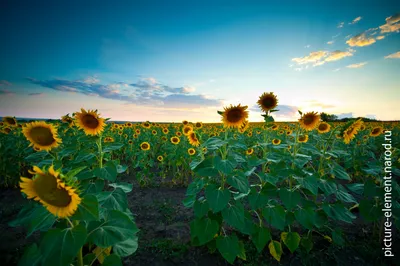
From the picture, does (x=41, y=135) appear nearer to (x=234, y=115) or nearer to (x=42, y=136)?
(x=42, y=136)

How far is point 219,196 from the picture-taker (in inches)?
97.8

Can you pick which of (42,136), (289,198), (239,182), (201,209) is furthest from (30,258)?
(289,198)

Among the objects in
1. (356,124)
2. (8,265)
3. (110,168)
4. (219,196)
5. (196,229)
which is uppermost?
(356,124)

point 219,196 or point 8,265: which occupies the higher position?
point 219,196

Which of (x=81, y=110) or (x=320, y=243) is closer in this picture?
(x=81, y=110)

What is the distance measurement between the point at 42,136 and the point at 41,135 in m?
0.02

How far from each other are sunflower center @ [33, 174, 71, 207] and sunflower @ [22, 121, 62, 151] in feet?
5.79

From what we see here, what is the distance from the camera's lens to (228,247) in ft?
8.87

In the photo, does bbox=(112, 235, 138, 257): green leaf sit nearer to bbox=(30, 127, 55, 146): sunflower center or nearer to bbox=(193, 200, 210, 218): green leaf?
bbox=(193, 200, 210, 218): green leaf

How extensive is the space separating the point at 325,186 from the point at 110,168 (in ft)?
9.46

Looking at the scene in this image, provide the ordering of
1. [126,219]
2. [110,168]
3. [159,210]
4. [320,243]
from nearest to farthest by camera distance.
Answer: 1. [126,219]
2. [110,168]
3. [320,243]
4. [159,210]

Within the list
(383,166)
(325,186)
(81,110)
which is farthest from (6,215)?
(383,166)

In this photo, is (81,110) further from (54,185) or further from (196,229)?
(196,229)

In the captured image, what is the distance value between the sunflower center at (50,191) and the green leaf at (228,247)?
6.83 feet
